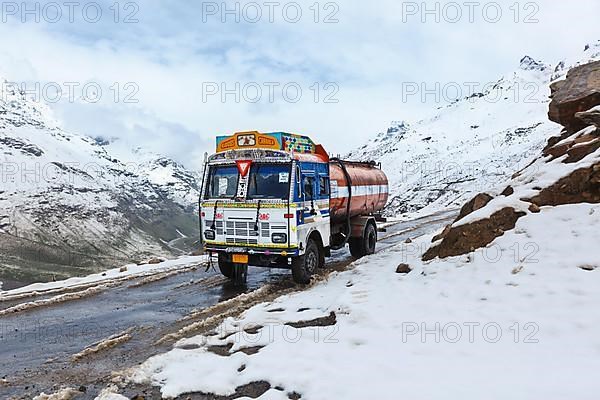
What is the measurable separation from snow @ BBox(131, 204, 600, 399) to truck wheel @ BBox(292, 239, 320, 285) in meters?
1.75

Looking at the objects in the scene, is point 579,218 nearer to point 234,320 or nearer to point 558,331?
point 558,331

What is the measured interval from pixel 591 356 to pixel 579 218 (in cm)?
476

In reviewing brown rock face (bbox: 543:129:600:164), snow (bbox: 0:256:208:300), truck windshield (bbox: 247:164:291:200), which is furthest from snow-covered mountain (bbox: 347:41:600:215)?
truck windshield (bbox: 247:164:291:200)

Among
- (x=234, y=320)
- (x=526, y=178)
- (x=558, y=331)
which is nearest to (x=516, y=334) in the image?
(x=558, y=331)

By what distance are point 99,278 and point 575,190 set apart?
558 inches

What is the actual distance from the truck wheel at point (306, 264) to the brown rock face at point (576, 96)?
322 inches

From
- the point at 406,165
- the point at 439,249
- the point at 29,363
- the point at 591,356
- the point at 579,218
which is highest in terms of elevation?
the point at 406,165

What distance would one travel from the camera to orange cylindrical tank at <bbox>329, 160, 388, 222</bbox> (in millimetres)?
14953

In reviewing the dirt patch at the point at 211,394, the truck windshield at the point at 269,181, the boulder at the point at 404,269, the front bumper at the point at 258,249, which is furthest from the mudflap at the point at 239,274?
the dirt patch at the point at 211,394

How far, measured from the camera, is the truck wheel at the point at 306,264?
12.3 metres

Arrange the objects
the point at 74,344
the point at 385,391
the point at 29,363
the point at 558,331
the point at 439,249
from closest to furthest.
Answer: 1. the point at 385,391
2. the point at 558,331
3. the point at 29,363
4. the point at 74,344
5. the point at 439,249

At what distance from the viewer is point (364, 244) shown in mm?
17109

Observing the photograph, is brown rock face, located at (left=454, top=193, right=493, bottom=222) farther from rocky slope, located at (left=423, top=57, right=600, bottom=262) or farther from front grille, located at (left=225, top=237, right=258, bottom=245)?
front grille, located at (left=225, top=237, right=258, bottom=245)

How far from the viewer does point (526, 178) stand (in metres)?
12.1
